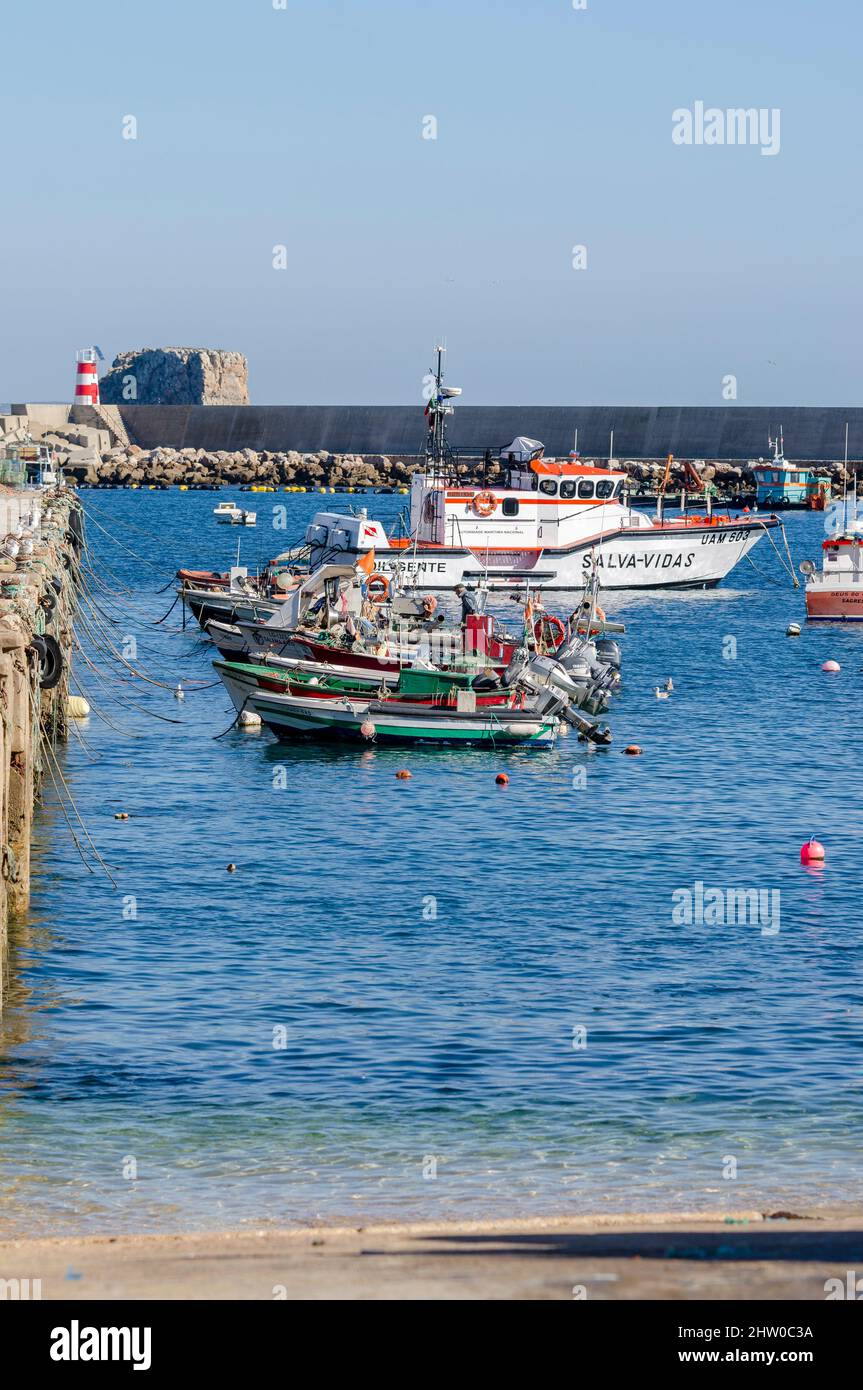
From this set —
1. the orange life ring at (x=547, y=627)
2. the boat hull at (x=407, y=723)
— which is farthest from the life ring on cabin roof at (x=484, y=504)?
the boat hull at (x=407, y=723)

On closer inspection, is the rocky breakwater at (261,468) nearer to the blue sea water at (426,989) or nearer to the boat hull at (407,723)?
Answer: the boat hull at (407,723)

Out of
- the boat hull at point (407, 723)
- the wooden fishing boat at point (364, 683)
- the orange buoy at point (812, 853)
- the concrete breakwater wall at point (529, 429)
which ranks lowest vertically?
the orange buoy at point (812, 853)

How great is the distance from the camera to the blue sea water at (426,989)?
1411cm

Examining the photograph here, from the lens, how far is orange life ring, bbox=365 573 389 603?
42.7 m

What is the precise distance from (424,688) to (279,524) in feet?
252

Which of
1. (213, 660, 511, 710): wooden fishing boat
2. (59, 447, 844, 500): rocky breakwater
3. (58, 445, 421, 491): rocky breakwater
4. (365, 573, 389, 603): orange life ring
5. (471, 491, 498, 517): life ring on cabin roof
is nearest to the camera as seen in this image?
(213, 660, 511, 710): wooden fishing boat

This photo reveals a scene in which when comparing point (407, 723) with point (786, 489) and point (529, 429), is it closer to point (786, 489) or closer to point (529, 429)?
point (786, 489)

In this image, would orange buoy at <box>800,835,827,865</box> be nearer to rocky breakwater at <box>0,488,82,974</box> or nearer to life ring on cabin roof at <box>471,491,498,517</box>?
rocky breakwater at <box>0,488,82,974</box>

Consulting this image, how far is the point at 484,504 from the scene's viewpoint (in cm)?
6406

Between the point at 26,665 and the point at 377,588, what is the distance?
70.6 ft

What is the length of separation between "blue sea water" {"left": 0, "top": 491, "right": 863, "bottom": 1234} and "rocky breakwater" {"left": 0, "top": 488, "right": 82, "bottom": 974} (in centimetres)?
98

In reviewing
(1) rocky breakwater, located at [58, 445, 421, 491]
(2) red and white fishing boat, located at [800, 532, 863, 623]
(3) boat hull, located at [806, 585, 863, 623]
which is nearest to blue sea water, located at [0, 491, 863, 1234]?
(2) red and white fishing boat, located at [800, 532, 863, 623]

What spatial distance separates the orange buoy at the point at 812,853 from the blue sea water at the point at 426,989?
0.97 feet

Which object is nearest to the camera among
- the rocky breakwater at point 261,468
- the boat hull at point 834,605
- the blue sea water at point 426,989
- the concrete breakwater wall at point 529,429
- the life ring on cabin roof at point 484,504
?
the blue sea water at point 426,989
